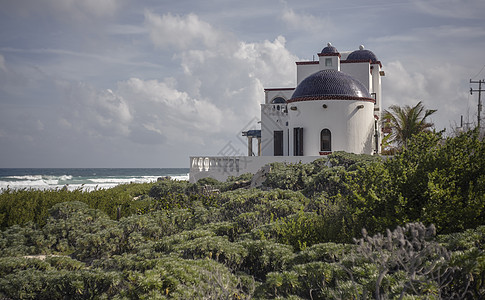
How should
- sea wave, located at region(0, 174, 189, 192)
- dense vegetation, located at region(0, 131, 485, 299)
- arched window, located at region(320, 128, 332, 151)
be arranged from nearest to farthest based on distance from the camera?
dense vegetation, located at region(0, 131, 485, 299)
arched window, located at region(320, 128, 332, 151)
sea wave, located at region(0, 174, 189, 192)

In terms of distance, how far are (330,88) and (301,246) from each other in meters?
17.4

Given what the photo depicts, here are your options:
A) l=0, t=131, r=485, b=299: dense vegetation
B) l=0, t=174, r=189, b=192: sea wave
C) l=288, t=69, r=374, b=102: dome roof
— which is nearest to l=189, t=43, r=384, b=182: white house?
l=288, t=69, r=374, b=102: dome roof

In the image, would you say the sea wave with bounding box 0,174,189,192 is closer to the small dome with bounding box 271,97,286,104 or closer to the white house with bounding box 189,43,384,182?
the small dome with bounding box 271,97,286,104

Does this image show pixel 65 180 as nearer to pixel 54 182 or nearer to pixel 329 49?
pixel 54 182

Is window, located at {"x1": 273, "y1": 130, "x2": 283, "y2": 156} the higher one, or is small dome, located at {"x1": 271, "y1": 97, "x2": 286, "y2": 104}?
small dome, located at {"x1": 271, "y1": 97, "x2": 286, "y2": 104}

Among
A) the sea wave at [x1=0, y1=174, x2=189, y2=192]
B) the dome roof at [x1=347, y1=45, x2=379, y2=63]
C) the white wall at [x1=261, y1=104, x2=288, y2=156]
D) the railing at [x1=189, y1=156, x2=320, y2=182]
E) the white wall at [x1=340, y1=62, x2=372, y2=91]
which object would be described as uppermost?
the dome roof at [x1=347, y1=45, x2=379, y2=63]

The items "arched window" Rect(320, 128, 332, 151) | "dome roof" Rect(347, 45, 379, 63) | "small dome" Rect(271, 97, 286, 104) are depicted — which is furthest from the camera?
"dome roof" Rect(347, 45, 379, 63)

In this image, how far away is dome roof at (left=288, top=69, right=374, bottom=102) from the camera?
2325cm

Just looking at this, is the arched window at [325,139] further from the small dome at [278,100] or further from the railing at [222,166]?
the small dome at [278,100]

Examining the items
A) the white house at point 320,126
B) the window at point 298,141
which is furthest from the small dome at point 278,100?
the window at point 298,141

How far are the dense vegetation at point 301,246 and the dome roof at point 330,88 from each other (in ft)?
41.5

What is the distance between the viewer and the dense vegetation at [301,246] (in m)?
4.99

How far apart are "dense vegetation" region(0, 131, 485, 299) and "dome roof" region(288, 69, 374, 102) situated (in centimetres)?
1266

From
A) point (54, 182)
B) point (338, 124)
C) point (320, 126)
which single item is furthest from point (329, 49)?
point (54, 182)
